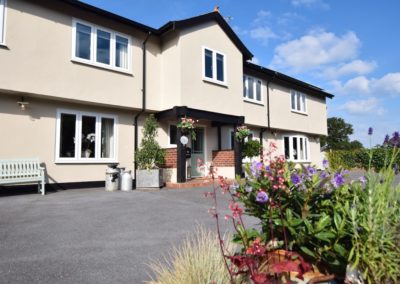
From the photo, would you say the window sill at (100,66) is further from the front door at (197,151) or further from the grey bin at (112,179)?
the front door at (197,151)

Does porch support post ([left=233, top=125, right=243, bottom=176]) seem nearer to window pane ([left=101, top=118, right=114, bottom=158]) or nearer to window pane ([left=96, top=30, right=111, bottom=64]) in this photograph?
window pane ([left=101, top=118, right=114, bottom=158])

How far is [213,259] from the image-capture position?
2.18m

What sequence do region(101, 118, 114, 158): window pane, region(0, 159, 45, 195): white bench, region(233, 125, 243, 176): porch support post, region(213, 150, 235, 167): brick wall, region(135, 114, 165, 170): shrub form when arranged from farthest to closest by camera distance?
region(213, 150, 235, 167): brick wall
region(233, 125, 243, 176): porch support post
region(101, 118, 114, 158): window pane
region(135, 114, 165, 170): shrub
region(0, 159, 45, 195): white bench

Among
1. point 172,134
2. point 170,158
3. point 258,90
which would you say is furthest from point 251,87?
point 170,158

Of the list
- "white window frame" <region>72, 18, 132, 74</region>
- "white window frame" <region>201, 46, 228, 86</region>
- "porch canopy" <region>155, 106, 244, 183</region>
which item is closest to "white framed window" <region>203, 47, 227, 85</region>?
"white window frame" <region>201, 46, 228, 86</region>

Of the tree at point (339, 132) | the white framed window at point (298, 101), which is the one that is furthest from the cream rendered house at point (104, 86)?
the tree at point (339, 132)

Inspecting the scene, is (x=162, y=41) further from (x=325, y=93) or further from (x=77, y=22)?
(x=325, y=93)

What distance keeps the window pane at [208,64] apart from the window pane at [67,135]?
572 centimetres

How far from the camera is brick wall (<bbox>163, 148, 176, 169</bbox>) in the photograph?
11.0 metres

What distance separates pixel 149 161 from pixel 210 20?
702cm

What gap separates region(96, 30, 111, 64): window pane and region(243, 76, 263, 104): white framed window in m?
7.68

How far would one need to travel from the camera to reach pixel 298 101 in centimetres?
2000

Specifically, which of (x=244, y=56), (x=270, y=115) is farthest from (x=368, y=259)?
(x=270, y=115)

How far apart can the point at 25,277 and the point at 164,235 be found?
1948 millimetres
